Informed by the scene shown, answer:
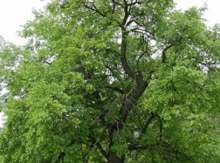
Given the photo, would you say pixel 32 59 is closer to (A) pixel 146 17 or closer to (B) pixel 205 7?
(A) pixel 146 17

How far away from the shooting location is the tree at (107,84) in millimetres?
6414

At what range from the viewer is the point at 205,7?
8.88m

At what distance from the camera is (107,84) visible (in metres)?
9.96

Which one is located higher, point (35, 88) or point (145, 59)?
point (145, 59)

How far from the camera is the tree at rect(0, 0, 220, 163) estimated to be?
253 inches

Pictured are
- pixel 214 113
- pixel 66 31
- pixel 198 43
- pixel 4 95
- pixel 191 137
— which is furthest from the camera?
pixel 66 31

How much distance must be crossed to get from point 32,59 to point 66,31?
6.76 feet

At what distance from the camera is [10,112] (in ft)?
22.7

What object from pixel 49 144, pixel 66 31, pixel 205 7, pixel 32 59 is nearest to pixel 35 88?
pixel 49 144

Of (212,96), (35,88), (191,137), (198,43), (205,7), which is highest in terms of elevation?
(205,7)

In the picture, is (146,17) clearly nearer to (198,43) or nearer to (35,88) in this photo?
(198,43)

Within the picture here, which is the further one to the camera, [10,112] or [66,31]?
[66,31]

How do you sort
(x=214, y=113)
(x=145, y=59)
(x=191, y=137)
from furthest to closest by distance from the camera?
(x=145, y=59) < (x=214, y=113) < (x=191, y=137)

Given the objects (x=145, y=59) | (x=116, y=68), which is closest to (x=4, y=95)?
(x=116, y=68)
